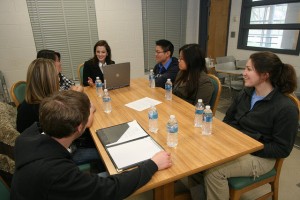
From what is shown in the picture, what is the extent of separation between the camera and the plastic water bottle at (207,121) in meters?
1.39

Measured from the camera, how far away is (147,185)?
98 cm

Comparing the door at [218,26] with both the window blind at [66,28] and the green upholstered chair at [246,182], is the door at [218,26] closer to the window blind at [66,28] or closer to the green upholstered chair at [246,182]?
the window blind at [66,28]

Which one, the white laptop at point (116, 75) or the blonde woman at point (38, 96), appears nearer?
the blonde woman at point (38, 96)

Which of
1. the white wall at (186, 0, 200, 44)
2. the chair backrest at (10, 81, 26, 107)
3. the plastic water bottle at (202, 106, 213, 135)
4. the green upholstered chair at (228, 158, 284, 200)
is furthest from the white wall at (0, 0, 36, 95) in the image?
the green upholstered chair at (228, 158, 284, 200)

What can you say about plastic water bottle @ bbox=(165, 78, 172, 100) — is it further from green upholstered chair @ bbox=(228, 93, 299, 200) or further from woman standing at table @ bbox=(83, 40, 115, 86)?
woman standing at table @ bbox=(83, 40, 115, 86)

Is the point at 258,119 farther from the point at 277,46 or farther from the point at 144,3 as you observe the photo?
the point at 144,3

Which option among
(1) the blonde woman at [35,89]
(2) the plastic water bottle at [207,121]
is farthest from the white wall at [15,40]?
(2) the plastic water bottle at [207,121]

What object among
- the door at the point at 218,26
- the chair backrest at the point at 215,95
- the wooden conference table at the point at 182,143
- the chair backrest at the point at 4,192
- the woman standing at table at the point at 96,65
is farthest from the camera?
the door at the point at 218,26

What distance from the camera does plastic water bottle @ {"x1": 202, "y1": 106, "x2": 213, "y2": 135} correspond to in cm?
139

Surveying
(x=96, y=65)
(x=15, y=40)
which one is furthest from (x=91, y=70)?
(x=15, y=40)

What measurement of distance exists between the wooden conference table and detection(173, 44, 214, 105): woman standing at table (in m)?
0.16

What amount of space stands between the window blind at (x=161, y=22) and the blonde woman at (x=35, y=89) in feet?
10.5

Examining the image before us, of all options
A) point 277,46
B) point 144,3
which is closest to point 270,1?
point 277,46

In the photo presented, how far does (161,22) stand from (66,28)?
6.41ft
